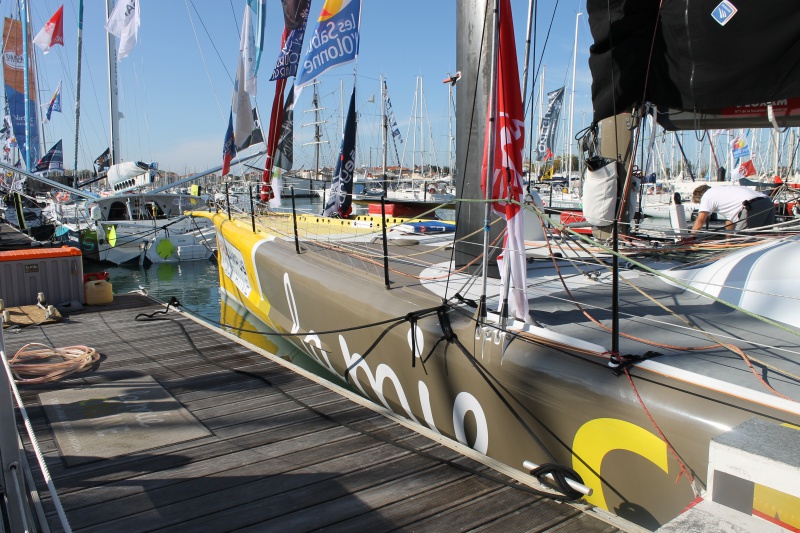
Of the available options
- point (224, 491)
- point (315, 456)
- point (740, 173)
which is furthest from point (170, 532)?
point (740, 173)

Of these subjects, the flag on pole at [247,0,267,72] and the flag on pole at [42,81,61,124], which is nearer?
the flag on pole at [247,0,267,72]

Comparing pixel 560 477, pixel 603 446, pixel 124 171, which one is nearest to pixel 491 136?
pixel 603 446

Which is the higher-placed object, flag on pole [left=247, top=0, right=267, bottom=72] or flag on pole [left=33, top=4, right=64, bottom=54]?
flag on pole [left=33, top=4, right=64, bottom=54]

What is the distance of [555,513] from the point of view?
2803 millimetres

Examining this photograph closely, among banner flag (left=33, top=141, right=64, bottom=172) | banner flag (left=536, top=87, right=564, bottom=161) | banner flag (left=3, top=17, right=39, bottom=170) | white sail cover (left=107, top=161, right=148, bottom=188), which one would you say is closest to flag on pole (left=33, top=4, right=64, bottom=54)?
white sail cover (left=107, top=161, right=148, bottom=188)

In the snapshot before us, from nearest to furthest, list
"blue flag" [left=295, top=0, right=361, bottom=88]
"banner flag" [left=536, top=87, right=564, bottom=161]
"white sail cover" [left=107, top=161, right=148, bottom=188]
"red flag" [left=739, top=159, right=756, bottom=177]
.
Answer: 1. "blue flag" [left=295, top=0, right=361, bottom=88]
2. "white sail cover" [left=107, top=161, right=148, bottom=188]
3. "red flag" [left=739, top=159, right=756, bottom=177]
4. "banner flag" [left=536, top=87, right=564, bottom=161]

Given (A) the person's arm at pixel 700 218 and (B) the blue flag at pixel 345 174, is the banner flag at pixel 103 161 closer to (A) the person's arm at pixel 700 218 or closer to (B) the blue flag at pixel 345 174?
(B) the blue flag at pixel 345 174

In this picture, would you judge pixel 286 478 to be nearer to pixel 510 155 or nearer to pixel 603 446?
pixel 603 446

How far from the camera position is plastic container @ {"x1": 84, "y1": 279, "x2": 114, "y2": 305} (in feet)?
27.5

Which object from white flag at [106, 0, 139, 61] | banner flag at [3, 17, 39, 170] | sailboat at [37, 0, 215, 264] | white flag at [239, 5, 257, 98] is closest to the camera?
white flag at [239, 5, 257, 98]

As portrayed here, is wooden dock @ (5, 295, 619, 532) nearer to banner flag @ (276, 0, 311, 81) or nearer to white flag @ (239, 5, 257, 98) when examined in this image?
banner flag @ (276, 0, 311, 81)

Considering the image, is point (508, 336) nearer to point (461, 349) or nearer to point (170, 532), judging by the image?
point (461, 349)

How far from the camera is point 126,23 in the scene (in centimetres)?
1288

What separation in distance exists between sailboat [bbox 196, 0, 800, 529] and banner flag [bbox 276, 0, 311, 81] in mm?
4077
